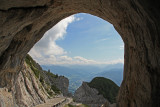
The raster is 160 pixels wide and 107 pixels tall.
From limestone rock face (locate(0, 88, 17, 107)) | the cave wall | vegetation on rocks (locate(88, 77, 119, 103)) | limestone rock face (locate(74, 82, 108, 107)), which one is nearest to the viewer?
the cave wall

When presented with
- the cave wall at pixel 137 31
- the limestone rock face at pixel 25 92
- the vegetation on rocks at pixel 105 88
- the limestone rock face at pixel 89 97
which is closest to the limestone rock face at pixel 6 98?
the limestone rock face at pixel 25 92

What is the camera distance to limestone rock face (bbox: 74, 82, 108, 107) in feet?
288

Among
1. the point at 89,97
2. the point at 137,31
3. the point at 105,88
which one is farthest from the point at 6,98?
the point at 105,88

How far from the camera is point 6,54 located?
60.7 ft

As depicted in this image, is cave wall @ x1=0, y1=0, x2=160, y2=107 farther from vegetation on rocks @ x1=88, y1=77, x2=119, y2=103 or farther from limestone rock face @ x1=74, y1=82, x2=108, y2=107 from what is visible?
vegetation on rocks @ x1=88, y1=77, x2=119, y2=103

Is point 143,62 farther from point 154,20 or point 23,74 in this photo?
point 23,74

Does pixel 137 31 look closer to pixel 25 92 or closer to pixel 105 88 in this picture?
pixel 25 92

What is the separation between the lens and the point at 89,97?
9200 cm

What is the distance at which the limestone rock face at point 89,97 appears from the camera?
87775mm

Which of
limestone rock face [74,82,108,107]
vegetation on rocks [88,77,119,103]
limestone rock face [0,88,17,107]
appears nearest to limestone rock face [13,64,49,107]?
limestone rock face [0,88,17,107]

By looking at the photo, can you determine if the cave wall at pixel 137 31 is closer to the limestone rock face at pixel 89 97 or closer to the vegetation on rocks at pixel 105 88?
the limestone rock face at pixel 89 97

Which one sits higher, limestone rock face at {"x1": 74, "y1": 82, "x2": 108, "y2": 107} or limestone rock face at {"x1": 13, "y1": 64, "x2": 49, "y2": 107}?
limestone rock face at {"x1": 13, "y1": 64, "x2": 49, "y2": 107}

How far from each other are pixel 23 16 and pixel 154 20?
11621 mm

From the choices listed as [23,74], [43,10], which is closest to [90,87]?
[23,74]
